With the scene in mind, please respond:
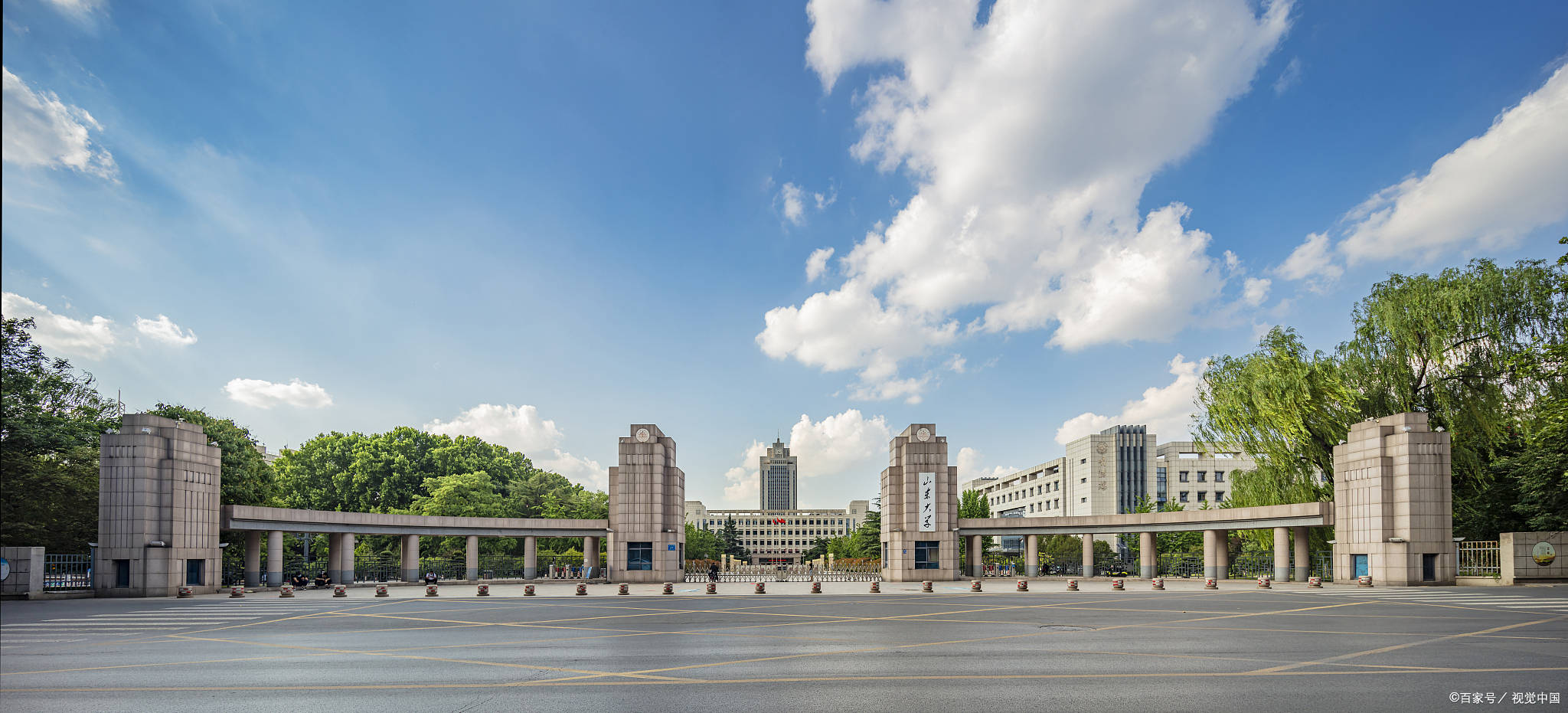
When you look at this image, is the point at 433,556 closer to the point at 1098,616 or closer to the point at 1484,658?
the point at 1098,616

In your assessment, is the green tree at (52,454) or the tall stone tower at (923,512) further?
the tall stone tower at (923,512)

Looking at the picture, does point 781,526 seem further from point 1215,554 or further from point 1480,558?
point 1480,558

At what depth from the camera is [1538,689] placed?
467 inches

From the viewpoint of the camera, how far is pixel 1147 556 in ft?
177

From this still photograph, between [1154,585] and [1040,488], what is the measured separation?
98.2m

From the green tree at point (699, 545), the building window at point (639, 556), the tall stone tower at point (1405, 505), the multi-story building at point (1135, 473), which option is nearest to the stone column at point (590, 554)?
the building window at point (639, 556)

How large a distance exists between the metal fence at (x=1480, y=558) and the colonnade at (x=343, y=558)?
150 ft

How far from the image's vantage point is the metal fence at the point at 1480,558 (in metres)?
38.3

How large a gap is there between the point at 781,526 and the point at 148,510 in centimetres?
15800

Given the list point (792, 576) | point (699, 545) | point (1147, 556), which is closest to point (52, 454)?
point (792, 576)

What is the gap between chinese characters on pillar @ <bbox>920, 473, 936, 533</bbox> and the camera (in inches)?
2009

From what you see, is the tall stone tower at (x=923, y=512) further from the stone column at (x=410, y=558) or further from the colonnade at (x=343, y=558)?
the stone column at (x=410, y=558)

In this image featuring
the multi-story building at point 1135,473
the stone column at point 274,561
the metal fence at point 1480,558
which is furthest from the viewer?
the multi-story building at point 1135,473

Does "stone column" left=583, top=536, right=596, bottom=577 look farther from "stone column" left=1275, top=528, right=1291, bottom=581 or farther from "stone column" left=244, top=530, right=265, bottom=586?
"stone column" left=1275, top=528, right=1291, bottom=581
